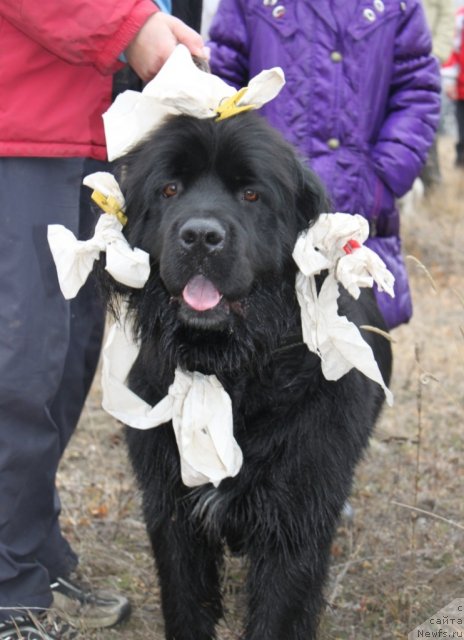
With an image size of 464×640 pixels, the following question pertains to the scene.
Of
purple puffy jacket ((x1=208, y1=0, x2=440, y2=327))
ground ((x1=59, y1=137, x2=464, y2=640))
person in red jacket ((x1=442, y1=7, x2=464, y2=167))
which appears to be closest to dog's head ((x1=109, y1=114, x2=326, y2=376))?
ground ((x1=59, y1=137, x2=464, y2=640))

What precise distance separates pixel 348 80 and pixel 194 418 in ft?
5.47

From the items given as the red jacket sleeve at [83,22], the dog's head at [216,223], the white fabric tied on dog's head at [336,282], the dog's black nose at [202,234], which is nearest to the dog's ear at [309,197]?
the dog's head at [216,223]

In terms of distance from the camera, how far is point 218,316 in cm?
286

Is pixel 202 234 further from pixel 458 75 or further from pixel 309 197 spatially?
pixel 458 75

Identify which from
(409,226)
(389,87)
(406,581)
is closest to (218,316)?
(406,581)

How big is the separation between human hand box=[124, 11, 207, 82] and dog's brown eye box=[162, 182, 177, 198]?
0.34 m

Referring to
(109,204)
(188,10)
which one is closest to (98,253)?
→ (109,204)

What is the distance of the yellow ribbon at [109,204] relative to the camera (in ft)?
9.64

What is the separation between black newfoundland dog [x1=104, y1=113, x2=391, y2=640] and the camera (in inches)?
114

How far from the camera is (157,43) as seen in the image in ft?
9.38

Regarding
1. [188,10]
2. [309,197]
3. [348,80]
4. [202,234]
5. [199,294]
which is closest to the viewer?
[202,234]

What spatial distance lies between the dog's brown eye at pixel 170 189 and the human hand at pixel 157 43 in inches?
13.4

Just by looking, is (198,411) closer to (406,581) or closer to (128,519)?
(406,581)

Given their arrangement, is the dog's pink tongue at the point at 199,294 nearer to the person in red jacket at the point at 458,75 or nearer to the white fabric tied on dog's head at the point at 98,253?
the white fabric tied on dog's head at the point at 98,253
